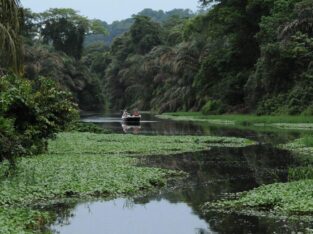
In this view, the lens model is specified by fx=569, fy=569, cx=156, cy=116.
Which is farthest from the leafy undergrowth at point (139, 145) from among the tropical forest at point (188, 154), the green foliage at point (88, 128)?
the green foliage at point (88, 128)

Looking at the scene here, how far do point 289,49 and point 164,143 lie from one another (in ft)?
75.0

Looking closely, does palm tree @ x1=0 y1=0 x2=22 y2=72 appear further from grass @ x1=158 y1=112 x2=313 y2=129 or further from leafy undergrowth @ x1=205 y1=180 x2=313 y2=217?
grass @ x1=158 y1=112 x2=313 y2=129

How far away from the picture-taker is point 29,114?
2267 centimetres

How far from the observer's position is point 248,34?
69188 mm

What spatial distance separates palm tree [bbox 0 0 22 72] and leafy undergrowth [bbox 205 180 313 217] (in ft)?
27.8

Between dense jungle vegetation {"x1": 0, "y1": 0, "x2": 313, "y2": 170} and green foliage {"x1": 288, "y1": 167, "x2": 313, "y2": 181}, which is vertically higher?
dense jungle vegetation {"x1": 0, "y1": 0, "x2": 313, "y2": 170}

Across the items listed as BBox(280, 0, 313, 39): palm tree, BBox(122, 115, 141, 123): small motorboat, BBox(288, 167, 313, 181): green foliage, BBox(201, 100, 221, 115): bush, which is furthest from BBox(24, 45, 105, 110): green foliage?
BBox(288, 167, 313, 181): green foliage

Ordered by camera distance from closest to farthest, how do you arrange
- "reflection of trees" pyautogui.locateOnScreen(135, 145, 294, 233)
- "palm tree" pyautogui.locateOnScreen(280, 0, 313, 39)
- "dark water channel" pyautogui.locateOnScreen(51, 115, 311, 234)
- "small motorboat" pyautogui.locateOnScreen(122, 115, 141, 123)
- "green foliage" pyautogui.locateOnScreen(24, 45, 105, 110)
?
"dark water channel" pyautogui.locateOnScreen(51, 115, 311, 234), "reflection of trees" pyautogui.locateOnScreen(135, 145, 294, 233), "palm tree" pyautogui.locateOnScreen(280, 0, 313, 39), "small motorboat" pyautogui.locateOnScreen(122, 115, 141, 123), "green foliage" pyautogui.locateOnScreen(24, 45, 105, 110)

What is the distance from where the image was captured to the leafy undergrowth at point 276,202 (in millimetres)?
13500

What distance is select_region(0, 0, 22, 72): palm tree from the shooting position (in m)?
18.5

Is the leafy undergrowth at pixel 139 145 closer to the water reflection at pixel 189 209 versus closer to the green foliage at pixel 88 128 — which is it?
the water reflection at pixel 189 209

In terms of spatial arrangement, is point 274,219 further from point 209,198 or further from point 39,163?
point 39,163

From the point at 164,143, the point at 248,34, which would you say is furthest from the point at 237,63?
the point at 164,143

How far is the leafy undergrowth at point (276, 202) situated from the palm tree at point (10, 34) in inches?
334
